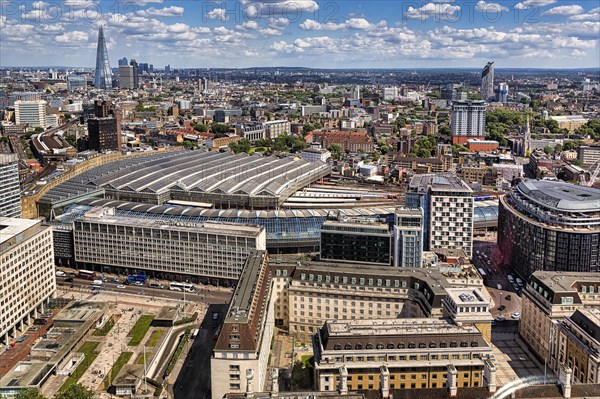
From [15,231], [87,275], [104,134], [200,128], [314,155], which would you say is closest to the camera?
[15,231]

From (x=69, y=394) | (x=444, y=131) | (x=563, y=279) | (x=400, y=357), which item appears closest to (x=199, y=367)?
(x=69, y=394)

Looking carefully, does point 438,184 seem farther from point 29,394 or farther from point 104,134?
point 104,134

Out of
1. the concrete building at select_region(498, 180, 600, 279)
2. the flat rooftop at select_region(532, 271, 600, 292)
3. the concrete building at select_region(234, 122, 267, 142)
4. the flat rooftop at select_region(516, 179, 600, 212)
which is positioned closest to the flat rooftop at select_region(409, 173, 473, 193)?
the concrete building at select_region(498, 180, 600, 279)

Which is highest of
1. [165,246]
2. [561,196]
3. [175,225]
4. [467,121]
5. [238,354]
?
[467,121]

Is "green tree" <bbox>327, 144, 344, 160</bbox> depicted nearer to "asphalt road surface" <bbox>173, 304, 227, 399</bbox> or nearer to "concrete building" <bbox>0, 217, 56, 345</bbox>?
"asphalt road surface" <bbox>173, 304, 227, 399</bbox>

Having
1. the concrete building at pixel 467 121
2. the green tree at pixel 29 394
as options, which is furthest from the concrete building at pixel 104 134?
the green tree at pixel 29 394

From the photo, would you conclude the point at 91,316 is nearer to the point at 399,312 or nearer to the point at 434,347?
the point at 399,312
